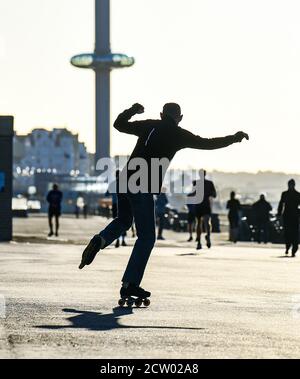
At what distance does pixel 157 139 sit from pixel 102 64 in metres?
153

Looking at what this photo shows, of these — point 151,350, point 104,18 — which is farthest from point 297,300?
point 104,18

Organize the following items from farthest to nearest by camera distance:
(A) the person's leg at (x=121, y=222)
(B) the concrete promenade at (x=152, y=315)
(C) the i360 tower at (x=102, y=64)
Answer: (C) the i360 tower at (x=102, y=64), (A) the person's leg at (x=121, y=222), (B) the concrete promenade at (x=152, y=315)

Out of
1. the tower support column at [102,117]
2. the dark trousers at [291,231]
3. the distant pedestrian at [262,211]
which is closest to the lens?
the dark trousers at [291,231]

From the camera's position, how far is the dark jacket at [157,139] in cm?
1072

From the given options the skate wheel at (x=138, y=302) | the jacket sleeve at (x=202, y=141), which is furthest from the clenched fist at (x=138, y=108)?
the skate wheel at (x=138, y=302)

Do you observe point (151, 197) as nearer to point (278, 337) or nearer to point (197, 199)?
point (278, 337)

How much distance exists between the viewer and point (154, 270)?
58.6 ft

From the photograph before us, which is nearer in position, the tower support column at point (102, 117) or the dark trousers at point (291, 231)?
the dark trousers at point (291, 231)

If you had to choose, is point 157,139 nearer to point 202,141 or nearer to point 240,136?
point 202,141

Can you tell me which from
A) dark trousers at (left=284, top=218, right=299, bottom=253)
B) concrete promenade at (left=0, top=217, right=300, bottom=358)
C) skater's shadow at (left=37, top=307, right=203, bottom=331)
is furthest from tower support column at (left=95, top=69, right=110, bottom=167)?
skater's shadow at (left=37, top=307, right=203, bottom=331)

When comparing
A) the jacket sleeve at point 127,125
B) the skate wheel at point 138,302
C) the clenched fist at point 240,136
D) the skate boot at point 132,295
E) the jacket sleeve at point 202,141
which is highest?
the jacket sleeve at point 127,125

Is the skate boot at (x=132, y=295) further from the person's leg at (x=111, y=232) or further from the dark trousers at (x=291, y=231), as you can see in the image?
the dark trousers at (x=291, y=231)

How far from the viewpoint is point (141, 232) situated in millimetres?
10867
